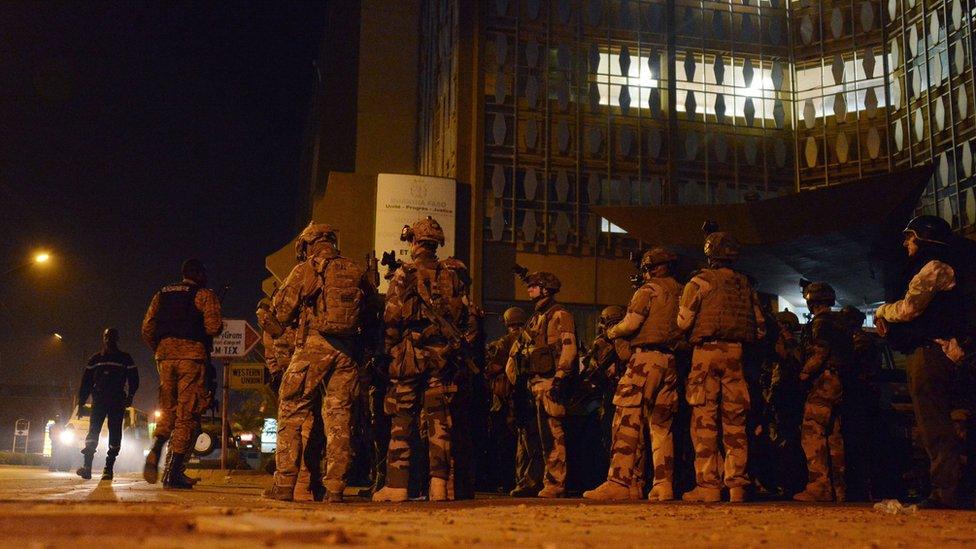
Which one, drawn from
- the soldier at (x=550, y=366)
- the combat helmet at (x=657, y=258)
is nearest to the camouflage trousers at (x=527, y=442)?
the soldier at (x=550, y=366)

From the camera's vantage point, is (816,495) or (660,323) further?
(816,495)

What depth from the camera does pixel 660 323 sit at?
30.8 feet

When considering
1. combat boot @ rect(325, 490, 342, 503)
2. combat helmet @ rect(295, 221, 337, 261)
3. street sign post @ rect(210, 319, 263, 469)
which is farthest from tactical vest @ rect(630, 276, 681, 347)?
street sign post @ rect(210, 319, 263, 469)

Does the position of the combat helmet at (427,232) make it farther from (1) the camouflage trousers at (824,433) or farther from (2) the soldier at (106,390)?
(2) the soldier at (106,390)

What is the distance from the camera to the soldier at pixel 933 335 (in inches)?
305

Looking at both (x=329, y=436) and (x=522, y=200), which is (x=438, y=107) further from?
(x=329, y=436)

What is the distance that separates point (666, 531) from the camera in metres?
5.14

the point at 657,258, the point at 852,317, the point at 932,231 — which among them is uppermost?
the point at 657,258

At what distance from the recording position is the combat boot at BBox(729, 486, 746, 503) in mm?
8656

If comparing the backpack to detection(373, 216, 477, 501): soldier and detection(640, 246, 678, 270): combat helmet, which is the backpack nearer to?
detection(373, 216, 477, 501): soldier

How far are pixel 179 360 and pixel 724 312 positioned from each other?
553 centimetres

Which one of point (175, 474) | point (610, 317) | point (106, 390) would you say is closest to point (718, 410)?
point (610, 317)

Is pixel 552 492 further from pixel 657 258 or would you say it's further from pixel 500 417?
pixel 657 258

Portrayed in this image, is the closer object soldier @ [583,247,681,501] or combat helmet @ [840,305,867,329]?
soldier @ [583,247,681,501]
